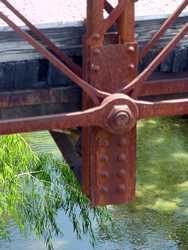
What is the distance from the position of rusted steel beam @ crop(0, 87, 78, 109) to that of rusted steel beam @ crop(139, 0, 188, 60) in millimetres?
443

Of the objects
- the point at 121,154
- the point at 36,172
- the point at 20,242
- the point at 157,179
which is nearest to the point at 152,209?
the point at 157,179

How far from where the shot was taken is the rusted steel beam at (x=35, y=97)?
151 inches

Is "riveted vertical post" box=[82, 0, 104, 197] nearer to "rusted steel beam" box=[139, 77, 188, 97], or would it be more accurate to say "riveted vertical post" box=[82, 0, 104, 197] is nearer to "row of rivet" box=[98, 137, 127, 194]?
"row of rivet" box=[98, 137, 127, 194]

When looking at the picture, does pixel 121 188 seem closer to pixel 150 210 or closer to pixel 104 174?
pixel 104 174

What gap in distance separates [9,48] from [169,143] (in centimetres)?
1100

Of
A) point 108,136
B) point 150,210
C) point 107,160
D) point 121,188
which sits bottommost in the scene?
point 150,210

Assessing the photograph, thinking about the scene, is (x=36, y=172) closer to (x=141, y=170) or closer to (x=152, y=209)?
(x=152, y=209)

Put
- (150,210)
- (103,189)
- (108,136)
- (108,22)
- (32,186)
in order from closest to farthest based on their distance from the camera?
(108,22), (108,136), (103,189), (32,186), (150,210)

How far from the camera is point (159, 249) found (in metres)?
10.7

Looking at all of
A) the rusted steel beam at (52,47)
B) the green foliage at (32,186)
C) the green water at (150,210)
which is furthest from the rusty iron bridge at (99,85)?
the green water at (150,210)

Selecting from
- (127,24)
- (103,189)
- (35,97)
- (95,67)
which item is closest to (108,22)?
(127,24)

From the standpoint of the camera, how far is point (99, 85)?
3.75 m

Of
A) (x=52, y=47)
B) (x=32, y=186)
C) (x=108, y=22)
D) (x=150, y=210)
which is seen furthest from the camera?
(x=150, y=210)

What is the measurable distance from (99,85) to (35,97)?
1.21ft
